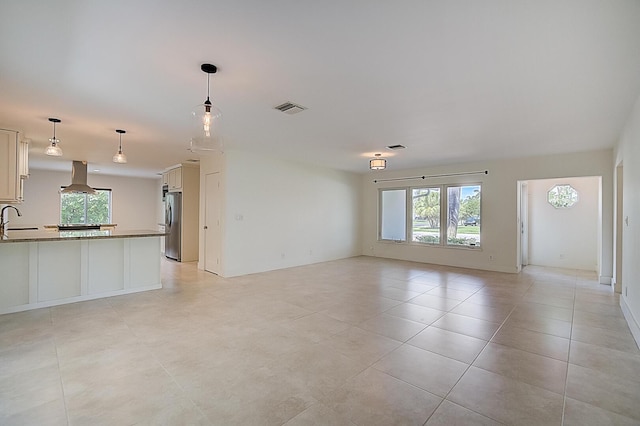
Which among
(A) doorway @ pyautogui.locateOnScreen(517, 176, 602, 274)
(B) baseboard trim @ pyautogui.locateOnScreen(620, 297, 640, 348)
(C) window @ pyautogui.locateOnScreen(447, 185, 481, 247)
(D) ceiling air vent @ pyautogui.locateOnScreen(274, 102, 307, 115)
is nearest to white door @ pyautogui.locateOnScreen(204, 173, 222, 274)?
(D) ceiling air vent @ pyautogui.locateOnScreen(274, 102, 307, 115)

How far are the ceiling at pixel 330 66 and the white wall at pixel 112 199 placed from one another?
A: 17.8ft

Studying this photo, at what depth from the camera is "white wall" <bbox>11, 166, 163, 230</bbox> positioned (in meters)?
8.59

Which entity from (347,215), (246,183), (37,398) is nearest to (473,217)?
(347,215)

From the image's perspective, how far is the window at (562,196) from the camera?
7062mm

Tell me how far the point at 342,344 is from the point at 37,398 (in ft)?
7.56

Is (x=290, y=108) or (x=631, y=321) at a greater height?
(x=290, y=108)

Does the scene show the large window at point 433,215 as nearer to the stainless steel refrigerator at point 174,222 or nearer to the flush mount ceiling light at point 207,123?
the stainless steel refrigerator at point 174,222

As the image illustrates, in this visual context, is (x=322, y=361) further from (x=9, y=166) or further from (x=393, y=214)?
(x=393, y=214)

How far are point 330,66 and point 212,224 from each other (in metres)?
4.75

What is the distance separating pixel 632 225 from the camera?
11.0 ft

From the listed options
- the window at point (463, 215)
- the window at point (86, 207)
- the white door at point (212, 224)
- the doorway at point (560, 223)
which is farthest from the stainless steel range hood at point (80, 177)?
the doorway at point (560, 223)

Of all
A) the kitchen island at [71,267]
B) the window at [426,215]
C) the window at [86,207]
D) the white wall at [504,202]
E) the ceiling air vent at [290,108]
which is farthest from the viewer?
the window at [86,207]

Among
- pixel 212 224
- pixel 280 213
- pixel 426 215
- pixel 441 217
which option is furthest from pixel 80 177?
pixel 441 217

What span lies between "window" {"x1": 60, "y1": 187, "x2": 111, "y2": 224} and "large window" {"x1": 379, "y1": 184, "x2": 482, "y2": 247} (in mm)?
9057
